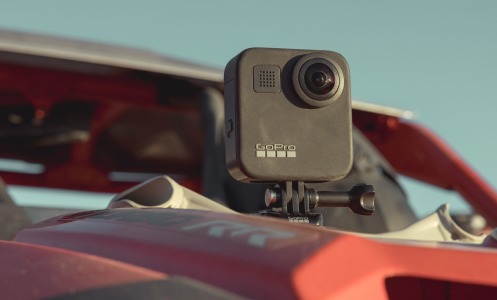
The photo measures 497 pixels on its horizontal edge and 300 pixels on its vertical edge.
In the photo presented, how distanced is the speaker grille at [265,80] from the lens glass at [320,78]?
0.06 meters

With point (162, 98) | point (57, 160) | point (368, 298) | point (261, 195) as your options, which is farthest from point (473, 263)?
point (57, 160)

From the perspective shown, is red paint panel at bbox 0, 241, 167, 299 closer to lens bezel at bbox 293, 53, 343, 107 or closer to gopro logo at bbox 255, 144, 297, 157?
gopro logo at bbox 255, 144, 297, 157

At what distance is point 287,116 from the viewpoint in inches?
67.3

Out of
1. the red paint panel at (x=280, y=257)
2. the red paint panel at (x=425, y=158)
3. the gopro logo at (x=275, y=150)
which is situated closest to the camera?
the red paint panel at (x=280, y=257)

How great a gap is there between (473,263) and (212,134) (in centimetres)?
249

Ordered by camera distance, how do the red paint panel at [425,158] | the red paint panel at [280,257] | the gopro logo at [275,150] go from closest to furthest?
the red paint panel at [280,257] → the gopro logo at [275,150] → the red paint panel at [425,158]

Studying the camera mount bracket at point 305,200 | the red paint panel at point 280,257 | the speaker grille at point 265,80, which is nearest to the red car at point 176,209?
the red paint panel at point 280,257

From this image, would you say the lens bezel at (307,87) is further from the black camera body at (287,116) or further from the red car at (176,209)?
the red car at (176,209)

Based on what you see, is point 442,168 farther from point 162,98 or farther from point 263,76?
point 263,76

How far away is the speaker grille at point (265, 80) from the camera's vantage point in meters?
1.69

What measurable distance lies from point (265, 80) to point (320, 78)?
11cm

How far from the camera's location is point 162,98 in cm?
451

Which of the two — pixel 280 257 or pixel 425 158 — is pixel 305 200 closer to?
pixel 280 257

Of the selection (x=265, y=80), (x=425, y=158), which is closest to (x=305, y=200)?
(x=265, y=80)
